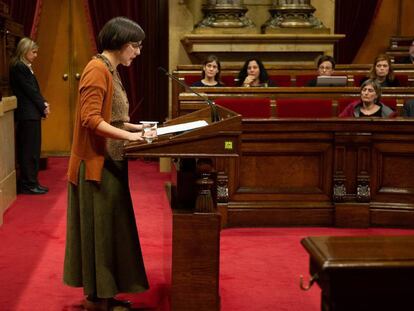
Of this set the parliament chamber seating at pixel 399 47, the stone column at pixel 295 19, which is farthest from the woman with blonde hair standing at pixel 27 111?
the parliament chamber seating at pixel 399 47

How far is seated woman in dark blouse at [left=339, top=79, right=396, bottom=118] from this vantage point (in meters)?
5.94

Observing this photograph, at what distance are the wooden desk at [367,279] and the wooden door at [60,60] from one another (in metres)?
8.28

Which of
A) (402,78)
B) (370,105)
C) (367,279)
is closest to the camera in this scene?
(367,279)

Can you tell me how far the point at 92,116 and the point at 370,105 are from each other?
3436 mm

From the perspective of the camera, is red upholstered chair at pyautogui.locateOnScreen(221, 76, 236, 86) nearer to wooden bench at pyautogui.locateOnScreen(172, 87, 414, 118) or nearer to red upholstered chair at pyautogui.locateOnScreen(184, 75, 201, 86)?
red upholstered chair at pyautogui.locateOnScreen(184, 75, 201, 86)

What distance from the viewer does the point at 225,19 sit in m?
8.93

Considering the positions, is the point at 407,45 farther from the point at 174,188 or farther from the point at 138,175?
the point at 174,188

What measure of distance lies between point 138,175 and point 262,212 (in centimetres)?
288

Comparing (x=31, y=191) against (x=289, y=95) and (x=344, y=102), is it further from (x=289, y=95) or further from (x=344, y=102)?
(x=344, y=102)

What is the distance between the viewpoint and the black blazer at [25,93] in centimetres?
677

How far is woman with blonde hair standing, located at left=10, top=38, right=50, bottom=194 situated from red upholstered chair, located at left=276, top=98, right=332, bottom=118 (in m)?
2.36

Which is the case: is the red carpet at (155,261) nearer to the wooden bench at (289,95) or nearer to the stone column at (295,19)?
the wooden bench at (289,95)

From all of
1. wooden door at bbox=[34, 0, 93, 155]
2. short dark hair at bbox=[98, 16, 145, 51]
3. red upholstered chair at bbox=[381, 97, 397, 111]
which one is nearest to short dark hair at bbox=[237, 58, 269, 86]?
red upholstered chair at bbox=[381, 97, 397, 111]

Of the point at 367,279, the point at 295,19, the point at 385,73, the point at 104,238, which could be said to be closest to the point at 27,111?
the point at 385,73
